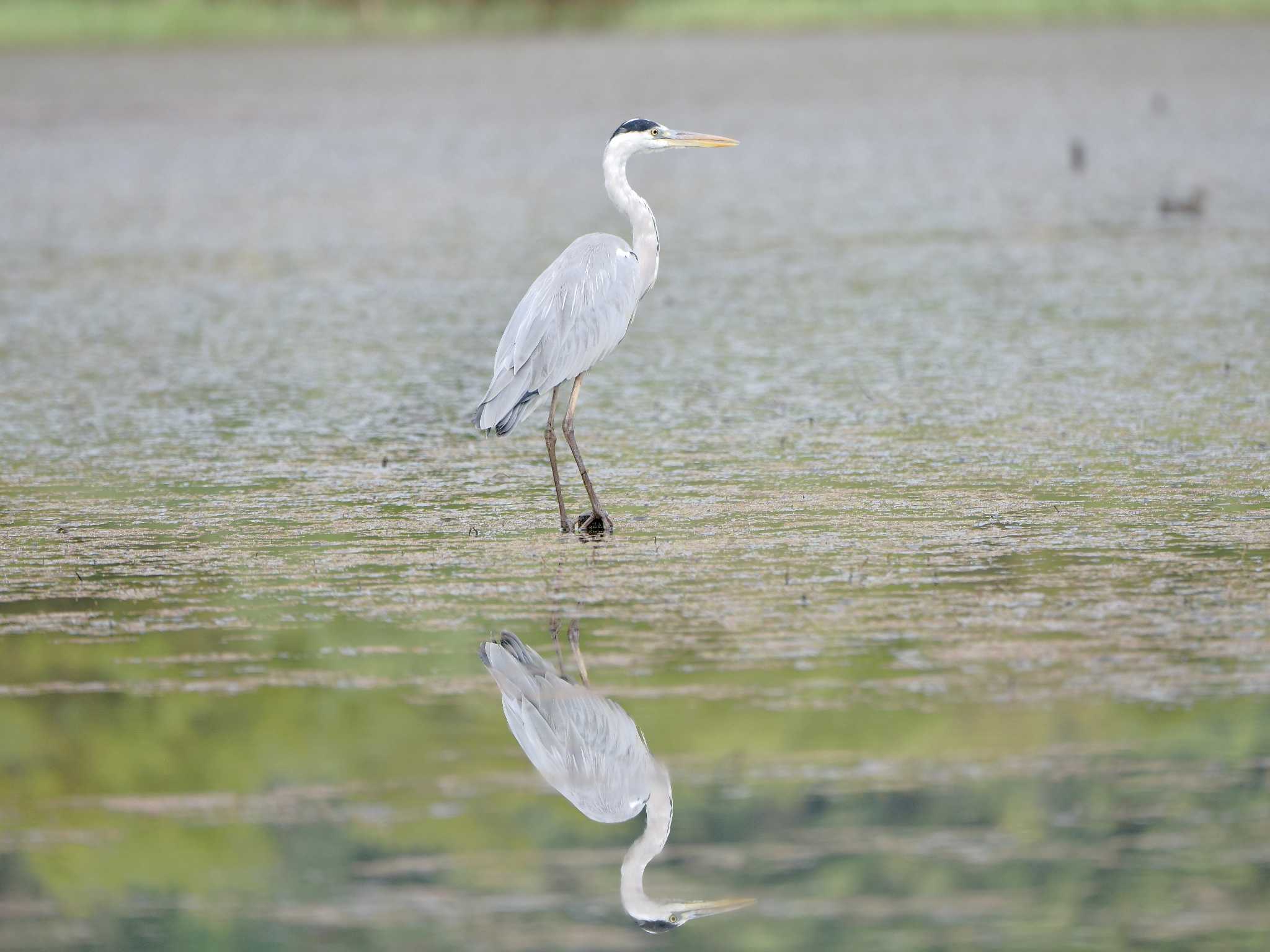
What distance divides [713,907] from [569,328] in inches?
140

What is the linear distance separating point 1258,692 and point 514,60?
3373 centimetres

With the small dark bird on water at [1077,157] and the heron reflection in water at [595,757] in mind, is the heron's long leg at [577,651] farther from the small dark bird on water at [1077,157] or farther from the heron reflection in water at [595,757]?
the small dark bird on water at [1077,157]

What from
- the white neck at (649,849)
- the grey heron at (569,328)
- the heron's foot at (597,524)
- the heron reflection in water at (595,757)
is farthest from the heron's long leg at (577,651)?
the grey heron at (569,328)

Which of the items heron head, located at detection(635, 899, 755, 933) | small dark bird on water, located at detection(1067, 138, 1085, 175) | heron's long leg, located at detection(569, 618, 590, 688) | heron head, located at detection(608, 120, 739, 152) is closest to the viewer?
heron head, located at detection(635, 899, 755, 933)

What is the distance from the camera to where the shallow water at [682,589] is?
13.8ft

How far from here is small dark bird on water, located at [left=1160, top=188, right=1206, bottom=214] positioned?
16.0m

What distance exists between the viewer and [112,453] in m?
8.71

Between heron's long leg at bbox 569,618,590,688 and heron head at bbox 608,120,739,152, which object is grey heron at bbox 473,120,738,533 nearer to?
heron head at bbox 608,120,739,152

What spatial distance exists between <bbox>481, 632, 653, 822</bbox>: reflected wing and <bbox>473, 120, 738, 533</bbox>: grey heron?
1.60m

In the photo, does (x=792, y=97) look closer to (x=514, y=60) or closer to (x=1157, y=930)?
(x=514, y=60)

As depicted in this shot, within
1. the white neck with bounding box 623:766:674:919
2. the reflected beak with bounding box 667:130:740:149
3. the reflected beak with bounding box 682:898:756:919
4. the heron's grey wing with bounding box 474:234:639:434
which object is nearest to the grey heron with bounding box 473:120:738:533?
the heron's grey wing with bounding box 474:234:639:434

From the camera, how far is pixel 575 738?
5004mm

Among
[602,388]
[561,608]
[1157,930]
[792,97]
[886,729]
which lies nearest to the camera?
[1157,930]

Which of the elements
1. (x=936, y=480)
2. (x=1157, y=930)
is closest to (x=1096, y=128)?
(x=936, y=480)
